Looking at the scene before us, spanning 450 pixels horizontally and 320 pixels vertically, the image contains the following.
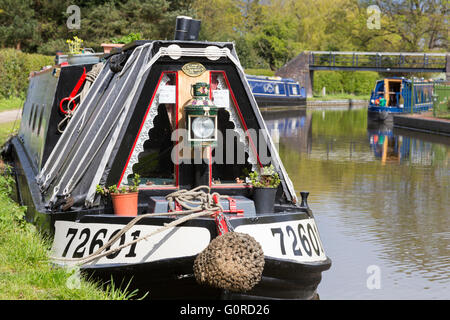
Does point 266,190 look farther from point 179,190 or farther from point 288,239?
point 179,190

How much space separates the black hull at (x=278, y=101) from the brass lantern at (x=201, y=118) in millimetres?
34886

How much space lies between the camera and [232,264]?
5.54 m

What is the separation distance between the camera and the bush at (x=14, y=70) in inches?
1146

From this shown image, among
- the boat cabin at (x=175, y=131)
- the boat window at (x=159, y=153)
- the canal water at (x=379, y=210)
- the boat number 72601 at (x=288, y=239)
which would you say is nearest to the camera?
the boat number 72601 at (x=288, y=239)

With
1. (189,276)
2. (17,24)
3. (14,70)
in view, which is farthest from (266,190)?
(17,24)

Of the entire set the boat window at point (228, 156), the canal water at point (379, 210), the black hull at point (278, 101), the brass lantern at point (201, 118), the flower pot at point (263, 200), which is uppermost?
the brass lantern at point (201, 118)

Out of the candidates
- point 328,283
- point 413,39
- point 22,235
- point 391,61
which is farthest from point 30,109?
point 413,39

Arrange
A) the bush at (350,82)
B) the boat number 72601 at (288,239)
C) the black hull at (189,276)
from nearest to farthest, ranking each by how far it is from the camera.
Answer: the black hull at (189,276) < the boat number 72601 at (288,239) < the bush at (350,82)

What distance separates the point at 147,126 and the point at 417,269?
3650 mm

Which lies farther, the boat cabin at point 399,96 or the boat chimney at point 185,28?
the boat cabin at point 399,96

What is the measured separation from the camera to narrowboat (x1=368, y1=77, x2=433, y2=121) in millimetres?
34156

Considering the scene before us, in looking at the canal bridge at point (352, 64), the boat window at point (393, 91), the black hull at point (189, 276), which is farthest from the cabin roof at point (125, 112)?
A: the canal bridge at point (352, 64)

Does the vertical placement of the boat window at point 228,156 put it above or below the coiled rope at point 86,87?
below

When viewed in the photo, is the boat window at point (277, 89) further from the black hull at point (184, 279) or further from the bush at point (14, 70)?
the black hull at point (184, 279)
